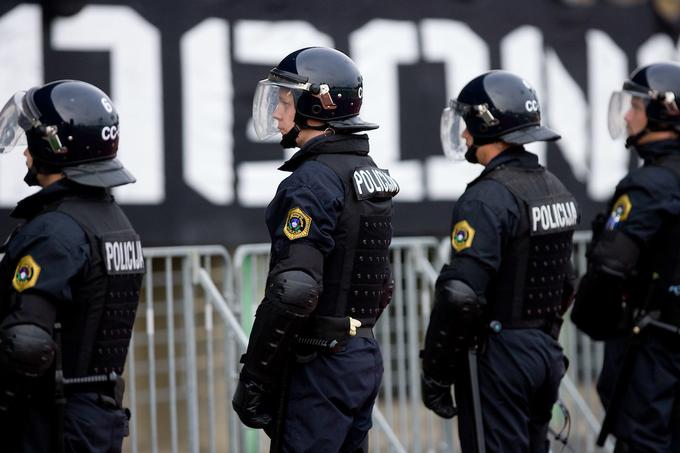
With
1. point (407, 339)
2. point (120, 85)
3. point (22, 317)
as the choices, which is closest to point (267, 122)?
point (22, 317)

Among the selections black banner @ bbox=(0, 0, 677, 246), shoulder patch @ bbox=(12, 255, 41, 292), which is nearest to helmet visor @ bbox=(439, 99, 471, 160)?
black banner @ bbox=(0, 0, 677, 246)

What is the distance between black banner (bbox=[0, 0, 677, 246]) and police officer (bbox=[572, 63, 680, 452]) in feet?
6.52

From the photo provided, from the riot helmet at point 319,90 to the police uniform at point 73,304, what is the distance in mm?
883

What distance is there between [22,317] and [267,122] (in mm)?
1445

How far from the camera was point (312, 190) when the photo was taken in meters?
4.76

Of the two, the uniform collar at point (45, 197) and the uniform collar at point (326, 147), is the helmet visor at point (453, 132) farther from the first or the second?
the uniform collar at point (45, 197)

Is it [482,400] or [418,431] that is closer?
[482,400]

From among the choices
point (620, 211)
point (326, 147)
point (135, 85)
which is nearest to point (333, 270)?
point (326, 147)

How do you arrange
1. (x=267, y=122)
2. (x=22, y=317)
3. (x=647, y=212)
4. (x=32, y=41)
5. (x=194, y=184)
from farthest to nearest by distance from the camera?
1. (x=194, y=184)
2. (x=32, y=41)
3. (x=647, y=212)
4. (x=267, y=122)
5. (x=22, y=317)

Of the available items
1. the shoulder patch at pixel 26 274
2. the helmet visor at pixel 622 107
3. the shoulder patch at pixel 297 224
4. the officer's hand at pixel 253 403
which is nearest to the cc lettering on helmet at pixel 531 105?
the helmet visor at pixel 622 107

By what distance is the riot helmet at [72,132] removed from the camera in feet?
15.3

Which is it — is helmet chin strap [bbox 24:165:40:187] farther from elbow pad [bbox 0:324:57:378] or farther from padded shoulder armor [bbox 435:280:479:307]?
padded shoulder armor [bbox 435:280:479:307]

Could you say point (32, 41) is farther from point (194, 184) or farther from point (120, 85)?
point (194, 184)

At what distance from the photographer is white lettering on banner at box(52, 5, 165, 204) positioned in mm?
6879
